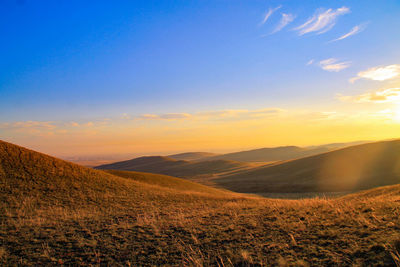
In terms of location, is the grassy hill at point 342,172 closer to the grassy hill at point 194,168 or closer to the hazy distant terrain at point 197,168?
the hazy distant terrain at point 197,168

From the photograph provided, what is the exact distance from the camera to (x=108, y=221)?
34.2 ft

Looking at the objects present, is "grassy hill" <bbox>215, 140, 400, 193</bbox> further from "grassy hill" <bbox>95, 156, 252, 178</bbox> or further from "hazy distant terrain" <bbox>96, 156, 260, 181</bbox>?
"grassy hill" <bbox>95, 156, 252, 178</bbox>

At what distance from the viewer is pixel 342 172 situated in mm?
48781

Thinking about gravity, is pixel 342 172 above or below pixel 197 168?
above

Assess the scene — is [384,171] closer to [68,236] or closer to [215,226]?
[215,226]

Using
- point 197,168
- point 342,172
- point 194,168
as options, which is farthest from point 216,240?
point 194,168

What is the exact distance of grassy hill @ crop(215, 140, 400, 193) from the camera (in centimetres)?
3936

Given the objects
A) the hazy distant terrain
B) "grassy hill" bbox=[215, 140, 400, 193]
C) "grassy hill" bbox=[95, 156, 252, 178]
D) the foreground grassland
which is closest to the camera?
the foreground grassland

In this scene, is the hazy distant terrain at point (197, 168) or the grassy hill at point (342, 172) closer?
the grassy hill at point (342, 172)

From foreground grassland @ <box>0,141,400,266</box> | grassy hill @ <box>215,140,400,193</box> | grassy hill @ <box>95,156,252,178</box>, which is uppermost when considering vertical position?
foreground grassland @ <box>0,141,400,266</box>

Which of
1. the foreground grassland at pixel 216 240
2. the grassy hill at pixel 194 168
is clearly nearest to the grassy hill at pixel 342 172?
the grassy hill at pixel 194 168

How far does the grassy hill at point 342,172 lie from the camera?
129 ft

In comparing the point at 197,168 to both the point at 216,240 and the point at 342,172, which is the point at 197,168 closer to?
the point at 342,172

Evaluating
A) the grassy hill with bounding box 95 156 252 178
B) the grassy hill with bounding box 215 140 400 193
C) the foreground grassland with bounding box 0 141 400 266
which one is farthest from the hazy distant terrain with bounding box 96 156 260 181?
the foreground grassland with bounding box 0 141 400 266
